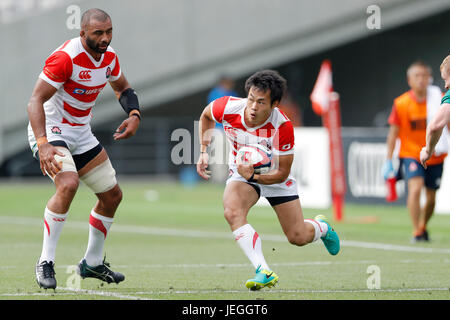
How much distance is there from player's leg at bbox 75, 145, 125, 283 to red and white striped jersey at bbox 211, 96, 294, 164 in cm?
121

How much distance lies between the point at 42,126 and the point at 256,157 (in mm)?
1986

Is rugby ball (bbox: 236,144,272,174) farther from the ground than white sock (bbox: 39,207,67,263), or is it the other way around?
rugby ball (bbox: 236,144,272,174)

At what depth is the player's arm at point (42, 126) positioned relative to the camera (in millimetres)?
8617

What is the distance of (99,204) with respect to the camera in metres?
9.71

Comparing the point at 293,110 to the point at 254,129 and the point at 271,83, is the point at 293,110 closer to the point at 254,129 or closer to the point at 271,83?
the point at 254,129

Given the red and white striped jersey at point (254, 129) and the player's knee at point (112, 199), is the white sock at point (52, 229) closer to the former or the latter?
the player's knee at point (112, 199)

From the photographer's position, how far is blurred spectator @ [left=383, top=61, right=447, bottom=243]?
14.0 metres

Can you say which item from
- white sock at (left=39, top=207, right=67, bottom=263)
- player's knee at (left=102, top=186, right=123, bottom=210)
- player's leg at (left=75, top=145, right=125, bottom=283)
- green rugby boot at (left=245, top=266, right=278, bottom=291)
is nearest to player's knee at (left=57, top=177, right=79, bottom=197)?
white sock at (left=39, top=207, right=67, bottom=263)

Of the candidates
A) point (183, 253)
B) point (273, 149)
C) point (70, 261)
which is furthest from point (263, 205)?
point (273, 149)

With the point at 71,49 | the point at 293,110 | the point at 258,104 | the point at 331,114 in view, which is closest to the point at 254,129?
the point at 258,104

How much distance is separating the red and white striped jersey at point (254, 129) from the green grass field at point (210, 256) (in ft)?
4.34

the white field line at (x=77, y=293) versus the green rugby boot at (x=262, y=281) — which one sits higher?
the green rugby boot at (x=262, y=281)

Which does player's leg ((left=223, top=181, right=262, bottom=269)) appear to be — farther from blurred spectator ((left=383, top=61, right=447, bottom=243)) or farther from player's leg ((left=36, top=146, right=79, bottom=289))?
blurred spectator ((left=383, top=61, right=447, bottom=243))

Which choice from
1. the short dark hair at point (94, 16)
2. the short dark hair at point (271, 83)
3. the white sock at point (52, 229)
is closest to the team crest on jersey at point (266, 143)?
the short dark hair at point (271, 83)
